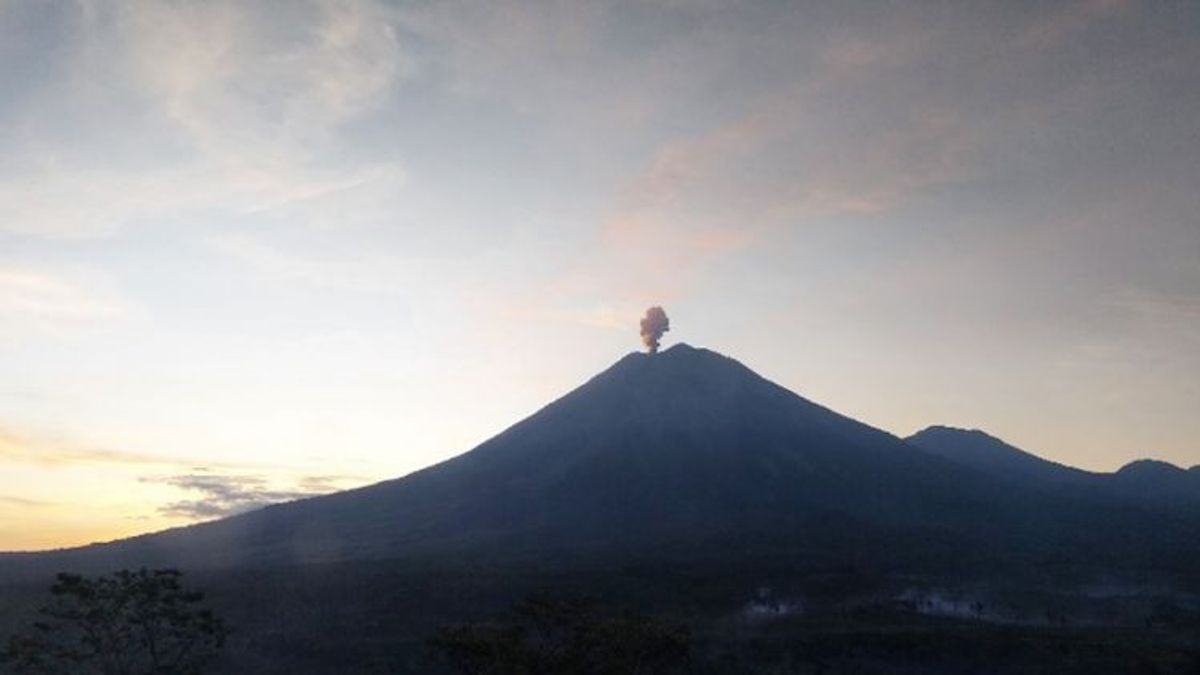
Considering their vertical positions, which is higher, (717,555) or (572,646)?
(572,646)

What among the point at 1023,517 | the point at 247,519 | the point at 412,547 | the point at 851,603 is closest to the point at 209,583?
the point at 412,547

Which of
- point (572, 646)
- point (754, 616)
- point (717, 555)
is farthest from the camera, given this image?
point (717, 555)

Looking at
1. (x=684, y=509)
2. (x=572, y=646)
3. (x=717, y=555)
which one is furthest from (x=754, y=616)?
(x=684, y=509)

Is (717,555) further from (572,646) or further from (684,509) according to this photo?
(572,646)

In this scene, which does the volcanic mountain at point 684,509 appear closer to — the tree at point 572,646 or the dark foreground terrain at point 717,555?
the dark foreground terrain at point 717,555

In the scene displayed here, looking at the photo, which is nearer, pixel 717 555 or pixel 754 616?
pixel 754 616

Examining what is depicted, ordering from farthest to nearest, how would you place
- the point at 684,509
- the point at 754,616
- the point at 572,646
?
1. the point at 684,509
2. the point at 754,616
3. the point at 572,646

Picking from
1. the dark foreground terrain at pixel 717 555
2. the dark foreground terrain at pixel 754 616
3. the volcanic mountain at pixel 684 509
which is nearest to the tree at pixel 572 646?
the dark foreground terrain at pixel 754 616
